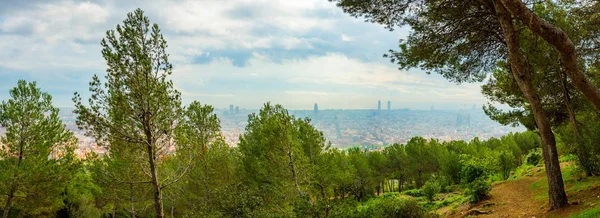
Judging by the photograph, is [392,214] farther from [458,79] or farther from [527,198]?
[527,198]

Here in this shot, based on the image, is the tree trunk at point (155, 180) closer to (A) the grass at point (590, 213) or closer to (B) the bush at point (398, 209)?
(B) the bush at point (398, 209)

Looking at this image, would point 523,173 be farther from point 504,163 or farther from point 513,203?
point 513,203

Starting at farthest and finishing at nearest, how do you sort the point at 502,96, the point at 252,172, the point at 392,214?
the point at 252,172 < the point at 502,96 < the point at 392,214

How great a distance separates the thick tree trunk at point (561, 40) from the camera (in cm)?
554

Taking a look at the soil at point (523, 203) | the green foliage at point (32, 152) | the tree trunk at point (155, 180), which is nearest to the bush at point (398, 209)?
the soil at point (523, 203)

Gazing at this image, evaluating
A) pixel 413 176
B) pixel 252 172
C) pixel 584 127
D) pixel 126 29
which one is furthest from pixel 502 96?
pixel 413 176

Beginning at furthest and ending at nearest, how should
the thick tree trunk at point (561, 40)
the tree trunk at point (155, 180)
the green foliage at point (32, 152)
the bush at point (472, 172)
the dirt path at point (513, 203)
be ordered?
the bush at point (472, 172)
the green foliage at point (32, 152)
the tree trunk at point (155, 180)
the dirt path at point (513, 203)
the thick tree trunk at point (561, 40)

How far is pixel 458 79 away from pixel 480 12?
2.91 m

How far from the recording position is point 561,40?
5.57 m

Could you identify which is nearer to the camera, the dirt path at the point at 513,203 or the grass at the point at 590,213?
the grass at the point at 590,213

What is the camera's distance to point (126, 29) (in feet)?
31.7

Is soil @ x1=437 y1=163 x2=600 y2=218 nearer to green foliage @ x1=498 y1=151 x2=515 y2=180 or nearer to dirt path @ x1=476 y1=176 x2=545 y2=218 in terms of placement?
dirt path @ x1=476 y1=176 x2=545 y2=218

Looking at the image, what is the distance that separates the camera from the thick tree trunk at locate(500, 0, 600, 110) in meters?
5.54

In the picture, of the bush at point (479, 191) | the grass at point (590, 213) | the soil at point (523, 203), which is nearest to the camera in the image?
the grass at point (590, 213)
